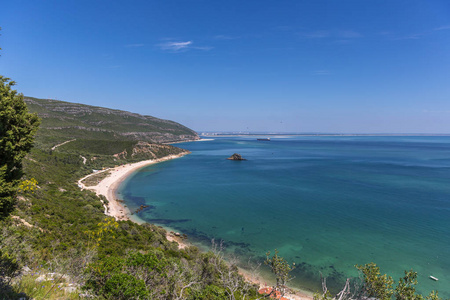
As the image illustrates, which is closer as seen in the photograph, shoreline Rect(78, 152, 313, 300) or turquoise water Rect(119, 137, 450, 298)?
shoreline Rect(78, 152, 313, 300)

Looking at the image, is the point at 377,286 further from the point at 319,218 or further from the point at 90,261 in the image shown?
the point at 319,218

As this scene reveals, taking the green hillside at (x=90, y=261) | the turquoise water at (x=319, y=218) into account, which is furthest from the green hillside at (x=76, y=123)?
the green hillside at (x=90, y=261)

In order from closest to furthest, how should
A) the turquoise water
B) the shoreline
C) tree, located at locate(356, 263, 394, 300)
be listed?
tree, located at locate(356, 263, 394, 300) → the shoreline → the turquoise water

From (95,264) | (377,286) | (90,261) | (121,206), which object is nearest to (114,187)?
(121,206)

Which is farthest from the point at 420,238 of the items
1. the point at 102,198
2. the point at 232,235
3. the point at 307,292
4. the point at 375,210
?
the point at 102,198

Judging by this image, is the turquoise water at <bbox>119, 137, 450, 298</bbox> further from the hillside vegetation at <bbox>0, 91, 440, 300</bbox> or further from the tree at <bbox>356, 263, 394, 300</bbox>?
the tree at <bbox>356, 263, 394, 300</bbox>

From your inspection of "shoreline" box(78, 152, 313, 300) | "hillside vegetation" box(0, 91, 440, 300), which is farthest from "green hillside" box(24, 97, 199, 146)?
"hillside vegetation" box(0, 91, 440, 300)

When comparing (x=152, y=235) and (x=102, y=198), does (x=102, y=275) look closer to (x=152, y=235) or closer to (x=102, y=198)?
(x=152, y=235)

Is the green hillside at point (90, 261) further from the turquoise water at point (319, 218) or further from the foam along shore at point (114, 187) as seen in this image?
the turquoise water at point (319, 218)
